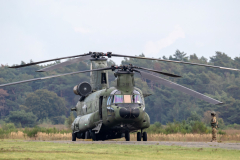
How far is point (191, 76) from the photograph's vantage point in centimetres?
9056

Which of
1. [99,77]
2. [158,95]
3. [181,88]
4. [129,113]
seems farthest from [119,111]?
[158,95]

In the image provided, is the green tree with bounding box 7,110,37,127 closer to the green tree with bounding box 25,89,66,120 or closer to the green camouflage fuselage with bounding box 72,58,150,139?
the green tree with bounding box 25,89,66,120

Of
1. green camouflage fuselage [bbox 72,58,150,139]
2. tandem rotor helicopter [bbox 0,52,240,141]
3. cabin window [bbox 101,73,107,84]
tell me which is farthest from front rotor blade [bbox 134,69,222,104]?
cabin window [bbox 101,73,107,84]

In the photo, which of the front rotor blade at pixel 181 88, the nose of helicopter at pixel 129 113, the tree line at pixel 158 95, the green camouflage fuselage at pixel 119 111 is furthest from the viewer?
the tree line at pixel 158 95

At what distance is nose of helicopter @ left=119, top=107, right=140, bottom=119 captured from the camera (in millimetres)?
21219

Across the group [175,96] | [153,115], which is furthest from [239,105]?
[153,115]

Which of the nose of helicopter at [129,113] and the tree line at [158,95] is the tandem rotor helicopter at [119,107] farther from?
the tree line at [158,95]

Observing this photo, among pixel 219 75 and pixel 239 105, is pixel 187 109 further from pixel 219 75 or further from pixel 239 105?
pixel 219 75

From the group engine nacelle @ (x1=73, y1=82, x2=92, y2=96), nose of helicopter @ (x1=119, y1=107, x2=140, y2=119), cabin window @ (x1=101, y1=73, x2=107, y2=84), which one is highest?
cabin window @ (x1=101, y1=73, x2=107, y2=84)

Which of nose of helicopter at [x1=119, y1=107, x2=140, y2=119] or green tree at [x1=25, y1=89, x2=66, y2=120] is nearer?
nose of helicopter at [x1=119, y1=107, x2=140, y2=119]

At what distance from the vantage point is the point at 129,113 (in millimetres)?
21219

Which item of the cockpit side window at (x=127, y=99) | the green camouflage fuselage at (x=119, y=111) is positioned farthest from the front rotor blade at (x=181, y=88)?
the cockpit side window at (x=127, y=99)

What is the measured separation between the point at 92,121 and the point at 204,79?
70594 millimetres

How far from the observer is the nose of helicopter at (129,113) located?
21219 millimetres
